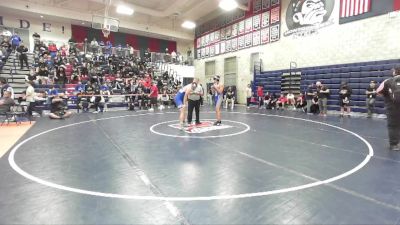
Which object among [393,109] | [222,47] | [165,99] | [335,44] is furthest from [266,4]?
[393,109]

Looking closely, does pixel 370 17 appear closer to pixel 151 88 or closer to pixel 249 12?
pixel 249 12

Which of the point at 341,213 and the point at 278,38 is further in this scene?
the point at 278,38

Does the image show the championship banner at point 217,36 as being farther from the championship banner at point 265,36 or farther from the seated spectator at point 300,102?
the seated spectator at point 300,102

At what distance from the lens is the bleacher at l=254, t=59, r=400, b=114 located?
39.8 feet

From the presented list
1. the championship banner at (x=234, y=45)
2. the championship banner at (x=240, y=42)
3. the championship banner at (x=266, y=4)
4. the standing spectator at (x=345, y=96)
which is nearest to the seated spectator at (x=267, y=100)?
the standing spectator at (x=345, y=96)

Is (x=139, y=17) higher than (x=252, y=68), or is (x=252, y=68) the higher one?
(x=139, y=17)

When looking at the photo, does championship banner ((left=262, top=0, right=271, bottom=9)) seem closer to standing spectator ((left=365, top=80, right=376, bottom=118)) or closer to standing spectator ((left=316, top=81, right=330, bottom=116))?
standing spectator ((left=316, top=81, right=330, bottom=116))

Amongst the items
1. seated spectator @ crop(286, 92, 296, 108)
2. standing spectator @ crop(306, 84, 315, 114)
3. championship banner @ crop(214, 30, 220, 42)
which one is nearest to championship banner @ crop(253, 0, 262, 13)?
championship banner @ crop(214, 30, 220, 42)

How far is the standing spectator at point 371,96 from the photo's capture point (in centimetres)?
1175

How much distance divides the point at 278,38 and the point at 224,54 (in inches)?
250

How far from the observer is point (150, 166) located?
4527 millimetres

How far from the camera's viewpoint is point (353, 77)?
13.4m

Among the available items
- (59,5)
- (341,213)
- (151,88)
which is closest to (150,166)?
(341,213)

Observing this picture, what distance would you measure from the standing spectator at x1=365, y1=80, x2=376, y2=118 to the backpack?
6.79 meters
